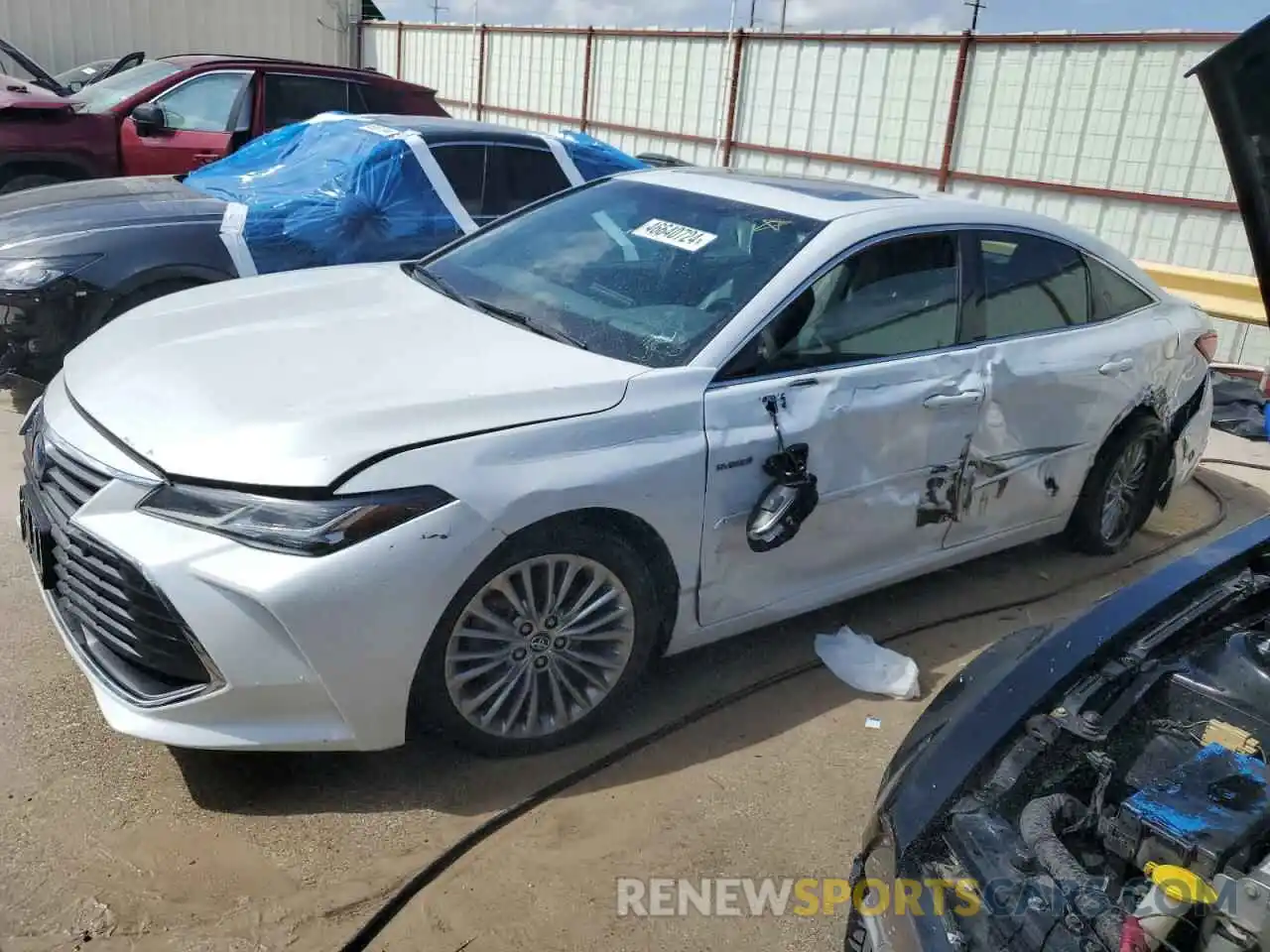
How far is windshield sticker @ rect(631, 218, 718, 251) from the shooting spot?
11.9 feet

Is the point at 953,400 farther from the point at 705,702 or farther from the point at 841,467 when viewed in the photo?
the point at 705,702

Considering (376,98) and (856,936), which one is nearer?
(856,936)

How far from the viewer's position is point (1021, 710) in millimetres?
2096

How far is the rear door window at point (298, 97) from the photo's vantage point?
7965 mm

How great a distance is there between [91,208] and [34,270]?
568 mm

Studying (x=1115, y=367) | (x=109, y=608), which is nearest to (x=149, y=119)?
(x=109, y=608)

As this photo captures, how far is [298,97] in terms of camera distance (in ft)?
26.6

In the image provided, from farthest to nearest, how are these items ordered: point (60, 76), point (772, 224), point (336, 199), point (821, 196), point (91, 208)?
point (60, 76) < point (336, 199) < point (91, 208) < point (821, 196) < point (772, 224)

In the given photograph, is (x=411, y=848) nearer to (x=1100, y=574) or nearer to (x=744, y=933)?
(x=744, y=933)

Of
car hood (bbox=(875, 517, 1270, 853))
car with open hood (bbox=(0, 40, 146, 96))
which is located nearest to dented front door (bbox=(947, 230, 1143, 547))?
car hood (bbox=(875, 517, 1270, 853))

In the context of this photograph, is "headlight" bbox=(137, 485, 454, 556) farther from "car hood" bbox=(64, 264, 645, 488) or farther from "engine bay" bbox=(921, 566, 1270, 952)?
"engine bay" bbox=(921, 566, 1270, 952)

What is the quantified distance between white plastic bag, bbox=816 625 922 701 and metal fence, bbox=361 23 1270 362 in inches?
242

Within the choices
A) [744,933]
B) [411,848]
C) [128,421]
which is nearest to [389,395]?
[128,421]

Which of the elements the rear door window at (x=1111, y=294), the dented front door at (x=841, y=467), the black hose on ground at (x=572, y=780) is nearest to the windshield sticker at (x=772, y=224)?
the dented front door at (x=841, y=467)
